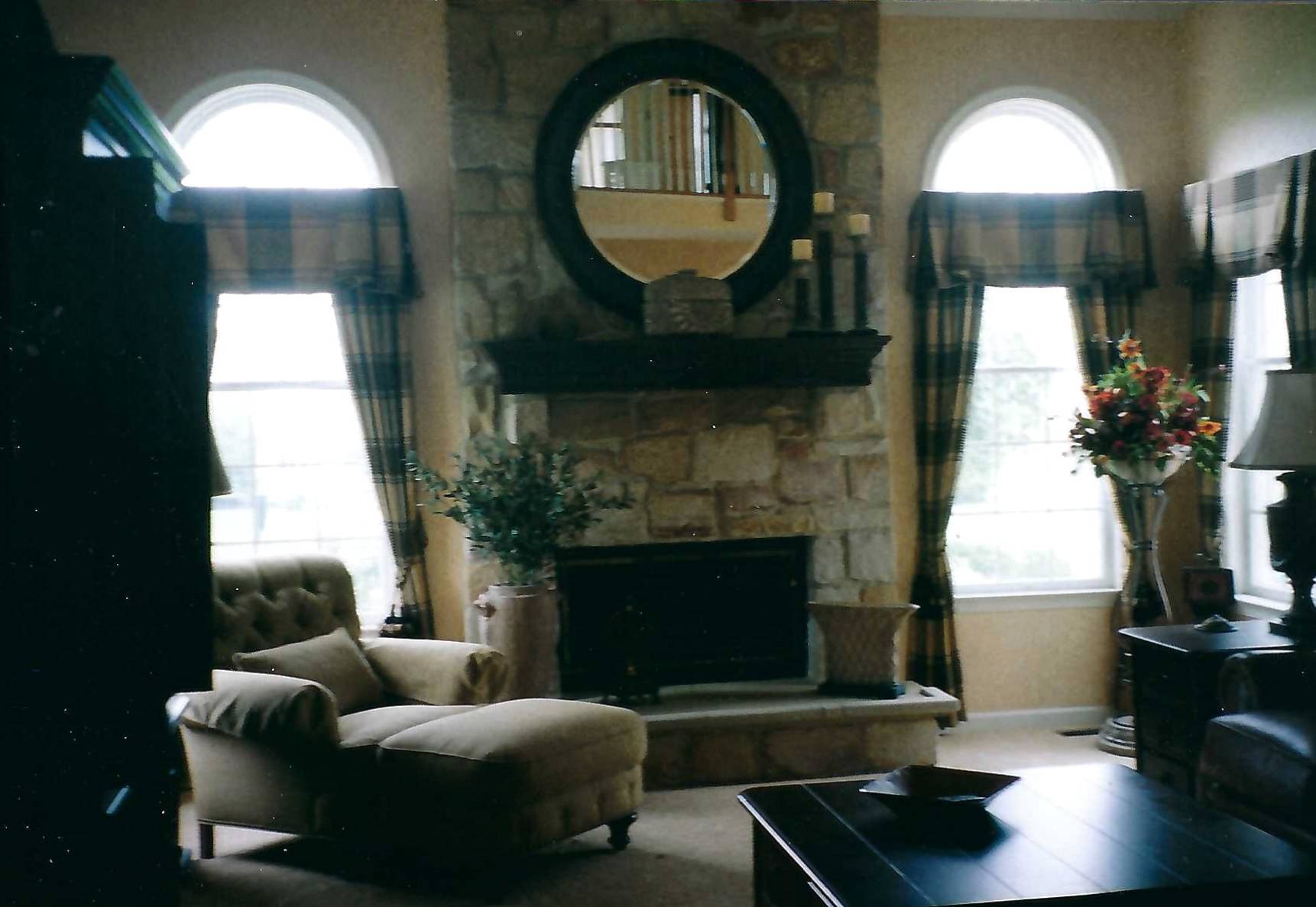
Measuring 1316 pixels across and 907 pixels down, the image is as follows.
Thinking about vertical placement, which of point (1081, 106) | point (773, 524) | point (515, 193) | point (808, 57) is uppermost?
point (808, 57)

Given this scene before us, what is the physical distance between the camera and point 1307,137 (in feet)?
14.5

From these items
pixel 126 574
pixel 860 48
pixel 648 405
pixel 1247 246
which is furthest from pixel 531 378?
pixel 126 574

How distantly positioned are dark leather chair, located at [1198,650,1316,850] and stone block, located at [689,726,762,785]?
1566mm

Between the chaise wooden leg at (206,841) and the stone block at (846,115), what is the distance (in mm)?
3398

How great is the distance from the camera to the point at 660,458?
4746 mm

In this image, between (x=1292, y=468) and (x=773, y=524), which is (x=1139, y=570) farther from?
(x=773, y=524)

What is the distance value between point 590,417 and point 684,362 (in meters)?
0.44

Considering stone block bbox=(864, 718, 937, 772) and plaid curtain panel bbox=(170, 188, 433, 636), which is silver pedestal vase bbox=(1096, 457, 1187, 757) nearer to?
stone block bbox=(864, 718, 937, 772)

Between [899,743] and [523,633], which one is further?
[899,743]

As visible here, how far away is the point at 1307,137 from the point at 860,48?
1719 millimetres

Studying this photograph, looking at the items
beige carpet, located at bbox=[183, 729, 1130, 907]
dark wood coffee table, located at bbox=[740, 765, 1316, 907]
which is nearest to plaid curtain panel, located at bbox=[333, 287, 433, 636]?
beige carpet, located at bbox=[183, 729, 1130, 907]

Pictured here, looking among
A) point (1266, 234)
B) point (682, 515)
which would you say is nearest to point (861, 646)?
point (682, 515)

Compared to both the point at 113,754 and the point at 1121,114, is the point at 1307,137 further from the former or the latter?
the point at 113,754

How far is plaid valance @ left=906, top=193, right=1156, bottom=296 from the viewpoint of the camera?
5008 millimetres
